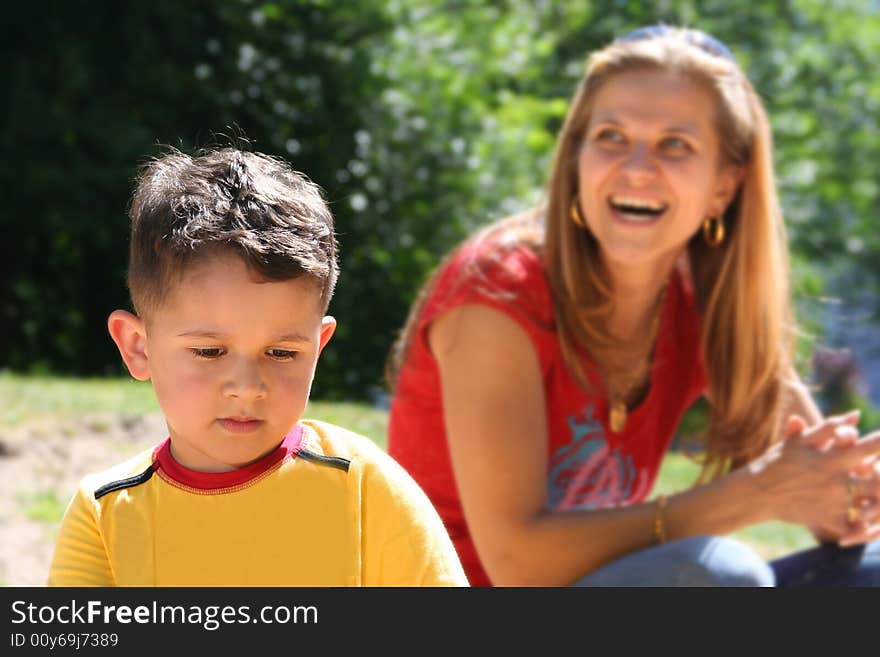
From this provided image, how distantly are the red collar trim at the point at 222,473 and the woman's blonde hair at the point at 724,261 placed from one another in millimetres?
1122

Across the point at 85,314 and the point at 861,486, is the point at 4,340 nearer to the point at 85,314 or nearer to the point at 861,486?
the point at 85,314

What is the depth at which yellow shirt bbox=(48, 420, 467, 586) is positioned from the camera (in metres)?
1.55

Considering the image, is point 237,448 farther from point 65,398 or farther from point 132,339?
point 65,398

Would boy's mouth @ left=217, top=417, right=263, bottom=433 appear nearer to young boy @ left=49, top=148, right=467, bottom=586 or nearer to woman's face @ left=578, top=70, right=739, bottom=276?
young boy @ left=49, top=148, right=467, bottom=586

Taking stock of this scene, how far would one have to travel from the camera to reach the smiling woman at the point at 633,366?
8.06 feet

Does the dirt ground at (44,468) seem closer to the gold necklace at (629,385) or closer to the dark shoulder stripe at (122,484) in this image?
the gold necklace at (629,385)

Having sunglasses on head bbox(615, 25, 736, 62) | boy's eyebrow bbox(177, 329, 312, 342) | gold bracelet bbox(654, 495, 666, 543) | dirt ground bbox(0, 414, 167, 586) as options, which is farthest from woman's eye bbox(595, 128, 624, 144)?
dirt ground bbox(0, 414, 167, 586)

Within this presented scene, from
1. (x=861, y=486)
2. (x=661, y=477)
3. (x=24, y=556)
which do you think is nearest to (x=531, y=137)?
(x=661, y=477)

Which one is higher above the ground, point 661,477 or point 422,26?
point 422,26

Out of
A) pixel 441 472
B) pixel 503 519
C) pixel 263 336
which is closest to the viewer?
pixel 263 336

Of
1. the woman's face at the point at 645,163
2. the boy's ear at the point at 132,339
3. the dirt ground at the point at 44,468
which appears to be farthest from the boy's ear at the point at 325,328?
the dirt ground at the point at 44,468

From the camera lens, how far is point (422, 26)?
288 inches

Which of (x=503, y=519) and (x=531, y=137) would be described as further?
(x=531, y=137)
